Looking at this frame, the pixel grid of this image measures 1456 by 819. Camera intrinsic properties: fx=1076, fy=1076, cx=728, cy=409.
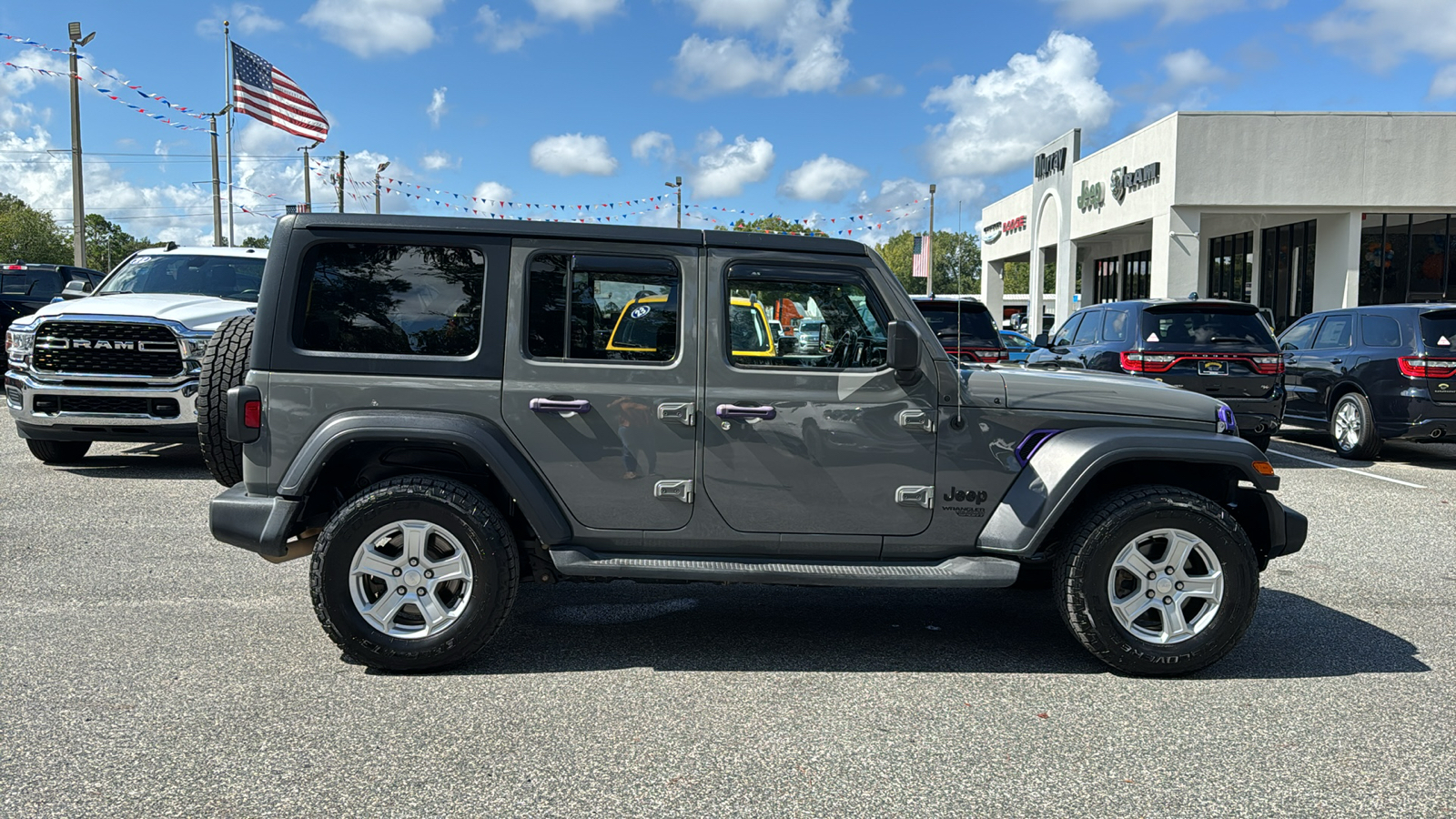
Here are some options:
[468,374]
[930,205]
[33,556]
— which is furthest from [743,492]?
[930,205]

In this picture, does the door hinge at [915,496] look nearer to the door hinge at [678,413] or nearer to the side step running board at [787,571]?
the side step running board at [787,571]

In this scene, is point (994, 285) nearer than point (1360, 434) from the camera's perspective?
No

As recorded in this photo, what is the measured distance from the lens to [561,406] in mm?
4301

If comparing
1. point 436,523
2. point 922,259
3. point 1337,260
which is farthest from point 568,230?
point 1337,260

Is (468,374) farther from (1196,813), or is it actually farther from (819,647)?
(1196,813)

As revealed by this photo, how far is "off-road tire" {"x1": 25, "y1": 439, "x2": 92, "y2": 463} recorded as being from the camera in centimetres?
957

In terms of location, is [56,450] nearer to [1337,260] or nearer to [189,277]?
[189,277]

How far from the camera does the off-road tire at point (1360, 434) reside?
11.0 m

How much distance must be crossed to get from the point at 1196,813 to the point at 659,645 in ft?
7.64

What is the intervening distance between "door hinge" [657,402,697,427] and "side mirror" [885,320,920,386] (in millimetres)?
814

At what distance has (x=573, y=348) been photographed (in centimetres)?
439

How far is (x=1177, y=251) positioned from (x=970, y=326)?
14.9 meters

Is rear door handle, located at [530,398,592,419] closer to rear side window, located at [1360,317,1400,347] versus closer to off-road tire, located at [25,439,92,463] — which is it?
off-road tire, located at [25,439,92,463]

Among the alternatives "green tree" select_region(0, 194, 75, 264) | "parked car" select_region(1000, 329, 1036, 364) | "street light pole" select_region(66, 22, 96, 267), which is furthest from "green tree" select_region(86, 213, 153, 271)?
"parked car" select_region(1000, 329, 1036, 364)
